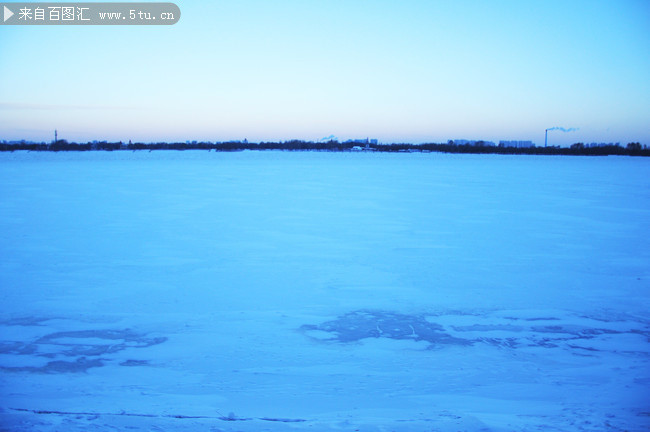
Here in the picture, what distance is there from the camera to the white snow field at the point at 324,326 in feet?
7.58

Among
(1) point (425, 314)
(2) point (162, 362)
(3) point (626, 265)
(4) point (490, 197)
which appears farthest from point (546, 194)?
(2) point (162, 362)

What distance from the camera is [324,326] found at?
3398 millimetres

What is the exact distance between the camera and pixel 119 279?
14.9 feet

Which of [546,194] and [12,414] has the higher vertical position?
[546,194]

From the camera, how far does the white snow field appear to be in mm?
2311

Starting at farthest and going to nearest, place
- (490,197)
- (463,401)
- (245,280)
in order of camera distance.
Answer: (490,197)
(245,280)
(463,401)

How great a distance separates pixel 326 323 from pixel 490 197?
29.4ft

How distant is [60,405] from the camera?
232 cm

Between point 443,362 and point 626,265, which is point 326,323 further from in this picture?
point 626,265

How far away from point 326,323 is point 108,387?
150 cm

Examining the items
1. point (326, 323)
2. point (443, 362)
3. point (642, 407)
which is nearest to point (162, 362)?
point (326, 323)

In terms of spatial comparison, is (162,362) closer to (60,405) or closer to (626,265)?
(60,405)

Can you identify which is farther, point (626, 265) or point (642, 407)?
point (626, 265)

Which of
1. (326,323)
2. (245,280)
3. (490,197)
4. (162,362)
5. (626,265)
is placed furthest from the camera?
(490,197)
